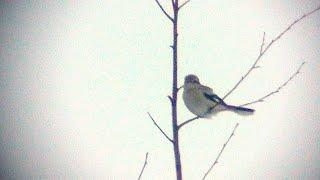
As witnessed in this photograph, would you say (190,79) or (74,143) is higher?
(74,143)

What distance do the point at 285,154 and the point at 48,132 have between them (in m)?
52.4

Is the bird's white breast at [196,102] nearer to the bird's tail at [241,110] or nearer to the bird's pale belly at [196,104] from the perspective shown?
the bird's pale belly at [196,104]

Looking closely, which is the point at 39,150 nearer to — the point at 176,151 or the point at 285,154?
the point at 285,154

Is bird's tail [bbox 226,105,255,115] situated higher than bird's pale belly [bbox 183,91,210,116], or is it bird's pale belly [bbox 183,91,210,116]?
bird's pale belly [bbox 183,91,210,116]

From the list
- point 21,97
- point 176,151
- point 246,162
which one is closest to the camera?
point 176,151

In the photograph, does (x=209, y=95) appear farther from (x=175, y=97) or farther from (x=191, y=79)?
(x=175, y=97)

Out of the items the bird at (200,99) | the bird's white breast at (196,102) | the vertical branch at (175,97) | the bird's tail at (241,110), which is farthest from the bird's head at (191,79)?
the vertical branch at (175,97)

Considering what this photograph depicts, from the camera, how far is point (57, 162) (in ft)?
269

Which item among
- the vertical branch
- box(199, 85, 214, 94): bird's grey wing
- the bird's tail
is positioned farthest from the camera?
box(199, 85, 214, 94): bird's grey wing

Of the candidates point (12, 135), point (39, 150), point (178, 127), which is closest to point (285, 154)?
point (39, 150)

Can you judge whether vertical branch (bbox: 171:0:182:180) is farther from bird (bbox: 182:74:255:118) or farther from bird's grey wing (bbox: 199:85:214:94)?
bird's grey wing (bbox: 199:85:214:94)

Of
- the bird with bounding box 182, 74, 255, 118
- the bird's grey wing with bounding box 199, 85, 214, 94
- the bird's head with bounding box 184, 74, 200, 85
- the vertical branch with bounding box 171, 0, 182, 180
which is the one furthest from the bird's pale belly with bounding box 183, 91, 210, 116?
the vertical branch with bounding box 171, 0, 182, 180

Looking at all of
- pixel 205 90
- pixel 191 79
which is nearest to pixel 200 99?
pixel 205 90

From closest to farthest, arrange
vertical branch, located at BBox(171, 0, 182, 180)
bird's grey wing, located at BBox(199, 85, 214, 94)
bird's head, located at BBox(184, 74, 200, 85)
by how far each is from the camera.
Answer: vertical branch, located at BBox(171, 0, 182, 180), bird's grey wing, located at BBox(199, 85, 214, 94), bird's head, located at BBox(184, 74, 200, 85)
